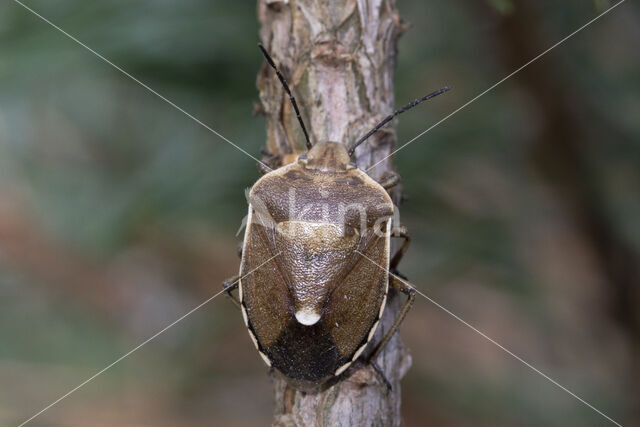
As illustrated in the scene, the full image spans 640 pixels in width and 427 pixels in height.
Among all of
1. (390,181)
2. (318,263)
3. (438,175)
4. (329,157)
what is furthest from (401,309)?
(438,175)

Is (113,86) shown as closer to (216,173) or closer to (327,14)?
(216,173)

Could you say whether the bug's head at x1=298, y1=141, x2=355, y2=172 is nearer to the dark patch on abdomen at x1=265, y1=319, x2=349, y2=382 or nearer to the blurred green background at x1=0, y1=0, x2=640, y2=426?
the dark patch on abdomen at x1=265, y1=319, x2=349, y2=382

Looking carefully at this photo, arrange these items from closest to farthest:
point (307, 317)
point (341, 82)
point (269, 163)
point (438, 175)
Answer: point (307, 317)
point (341, 82)
point (269, 163)
point (438, 175)

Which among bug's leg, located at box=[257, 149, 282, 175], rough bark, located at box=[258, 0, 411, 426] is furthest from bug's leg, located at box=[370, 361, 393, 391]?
bug's leg, located at box=[257, 149, 282, 175]

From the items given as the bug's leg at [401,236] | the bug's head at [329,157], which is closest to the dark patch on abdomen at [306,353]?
the bug's leg at [401,236]

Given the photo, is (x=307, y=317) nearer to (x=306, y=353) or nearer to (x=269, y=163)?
(x=306, y=353)
